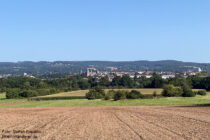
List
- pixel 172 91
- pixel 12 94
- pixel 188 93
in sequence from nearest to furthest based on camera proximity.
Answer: pixel 188 93 → pixel 172 91 → pixel 12 94

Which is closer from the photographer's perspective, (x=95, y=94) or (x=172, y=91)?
(x=172, y=91)

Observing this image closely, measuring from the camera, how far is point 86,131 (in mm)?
21188

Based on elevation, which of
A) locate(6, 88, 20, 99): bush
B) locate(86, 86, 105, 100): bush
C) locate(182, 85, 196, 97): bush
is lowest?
locate(6, 88, 20, 99): bush

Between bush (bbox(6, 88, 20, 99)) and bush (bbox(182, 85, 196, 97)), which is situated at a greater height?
bush (bbox(182, 85, 196, 97))

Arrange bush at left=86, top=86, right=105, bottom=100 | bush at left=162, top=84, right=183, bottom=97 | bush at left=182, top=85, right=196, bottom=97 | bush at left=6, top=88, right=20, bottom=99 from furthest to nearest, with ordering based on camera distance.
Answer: bush at left=6, top=88, right=20, bottom=99 → bush at left=86, top=86, right=105, bottom=100 → bush at left=162, top=84, right=183, bottom=97 → bush at left=182, top=85, right=196, bottom=97

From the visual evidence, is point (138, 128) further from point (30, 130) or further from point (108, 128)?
point (30, 130)

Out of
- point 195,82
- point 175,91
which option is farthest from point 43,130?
point 195,82

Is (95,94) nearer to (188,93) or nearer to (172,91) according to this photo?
(172,91)

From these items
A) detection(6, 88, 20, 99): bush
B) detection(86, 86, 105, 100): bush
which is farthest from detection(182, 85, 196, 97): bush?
detection(6, 88, 20, 99): bush

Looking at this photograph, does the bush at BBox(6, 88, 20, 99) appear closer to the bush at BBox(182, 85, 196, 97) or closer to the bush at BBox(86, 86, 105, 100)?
the bush at BBox(86, 86, 105, 100)

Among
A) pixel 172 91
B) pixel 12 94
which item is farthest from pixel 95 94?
pixel 12 94

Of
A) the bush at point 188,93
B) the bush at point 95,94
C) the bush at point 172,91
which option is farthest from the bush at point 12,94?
the bush at point 188,93

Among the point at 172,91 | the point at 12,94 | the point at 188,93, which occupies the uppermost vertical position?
the point at 172,91

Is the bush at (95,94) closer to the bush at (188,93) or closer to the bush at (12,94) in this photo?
the bush at (188,93)
